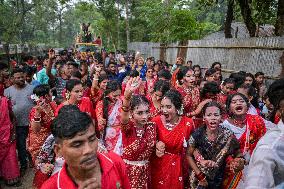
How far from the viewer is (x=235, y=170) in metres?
3.52

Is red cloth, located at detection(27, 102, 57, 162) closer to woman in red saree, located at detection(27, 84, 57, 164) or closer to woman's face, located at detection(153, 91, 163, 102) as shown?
woman in red saree, located at detection(27, 84, 57, 164)

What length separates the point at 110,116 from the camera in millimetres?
4609

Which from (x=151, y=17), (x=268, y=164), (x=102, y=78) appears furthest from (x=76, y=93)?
(x=151, y=17)

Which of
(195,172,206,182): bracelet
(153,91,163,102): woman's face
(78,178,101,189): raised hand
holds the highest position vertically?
(78,178,101,189): raised hand

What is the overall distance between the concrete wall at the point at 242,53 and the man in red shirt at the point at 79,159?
24.7ft

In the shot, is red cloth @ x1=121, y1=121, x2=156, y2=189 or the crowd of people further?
red cloth @ x1=121, y1=121, x2=156, y2=189

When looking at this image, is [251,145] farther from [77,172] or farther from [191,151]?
[77,172]

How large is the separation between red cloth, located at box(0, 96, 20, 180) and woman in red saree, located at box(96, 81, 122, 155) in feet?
5.65

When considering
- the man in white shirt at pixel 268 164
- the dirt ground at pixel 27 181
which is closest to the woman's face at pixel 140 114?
the man in white shirt at pixel 268 164

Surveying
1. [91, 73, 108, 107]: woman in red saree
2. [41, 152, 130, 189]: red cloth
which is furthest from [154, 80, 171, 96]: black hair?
[41, 152, 130, 189]: red cloth

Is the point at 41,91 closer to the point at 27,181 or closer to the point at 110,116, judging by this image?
the point at 110,116

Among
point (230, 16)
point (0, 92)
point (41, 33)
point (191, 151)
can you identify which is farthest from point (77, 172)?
point (41, 33)

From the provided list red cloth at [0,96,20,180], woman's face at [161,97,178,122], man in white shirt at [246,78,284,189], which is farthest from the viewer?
red cloth at [0,96,20,180]

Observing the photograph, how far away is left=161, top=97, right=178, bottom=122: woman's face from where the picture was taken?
4.01m
